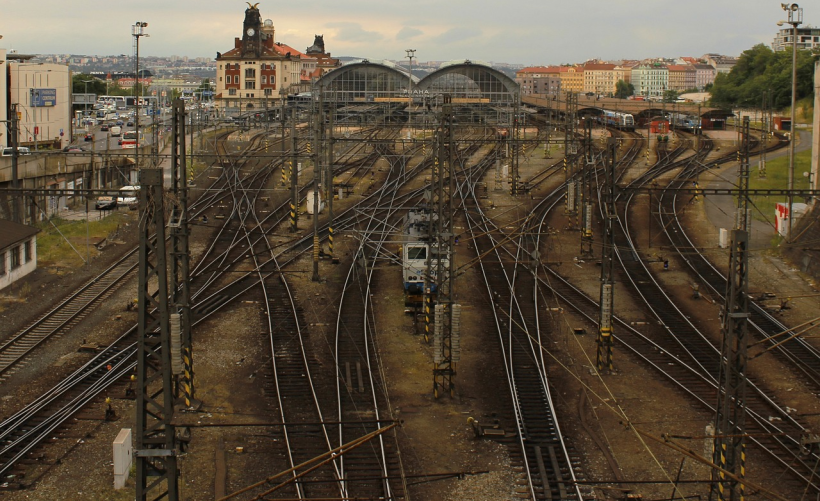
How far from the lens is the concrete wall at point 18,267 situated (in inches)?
793

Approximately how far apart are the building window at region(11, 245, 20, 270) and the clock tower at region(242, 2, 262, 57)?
203ft

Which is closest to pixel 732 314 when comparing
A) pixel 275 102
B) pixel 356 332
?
pixel 356 332

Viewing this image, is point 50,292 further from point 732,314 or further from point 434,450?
point 732,314

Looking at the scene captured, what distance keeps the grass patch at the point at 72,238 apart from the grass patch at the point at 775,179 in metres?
18.7

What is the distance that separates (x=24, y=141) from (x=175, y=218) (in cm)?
3176

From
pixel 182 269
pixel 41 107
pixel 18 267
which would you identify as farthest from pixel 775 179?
pixel 41 107

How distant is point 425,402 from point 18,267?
38.1ft

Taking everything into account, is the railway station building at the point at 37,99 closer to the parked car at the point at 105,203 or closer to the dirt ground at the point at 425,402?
the parked car at the point at 105,203

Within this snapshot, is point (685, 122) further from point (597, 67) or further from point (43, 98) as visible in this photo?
point (597, 67)

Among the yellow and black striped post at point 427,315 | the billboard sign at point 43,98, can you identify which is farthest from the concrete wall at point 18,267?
the billboard sign at point 43,98

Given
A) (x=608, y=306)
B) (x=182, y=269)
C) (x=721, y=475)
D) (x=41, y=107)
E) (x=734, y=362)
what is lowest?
(x=721, y=475)

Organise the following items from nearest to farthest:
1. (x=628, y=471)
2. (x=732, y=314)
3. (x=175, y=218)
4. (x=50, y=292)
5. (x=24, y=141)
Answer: (x=732, y=314)
(x=628, y=471)
(x=175, y=218)
(x=50, y=292)
(x=24, y=141)

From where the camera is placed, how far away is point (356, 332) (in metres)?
16.7

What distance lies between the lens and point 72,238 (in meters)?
25.6
